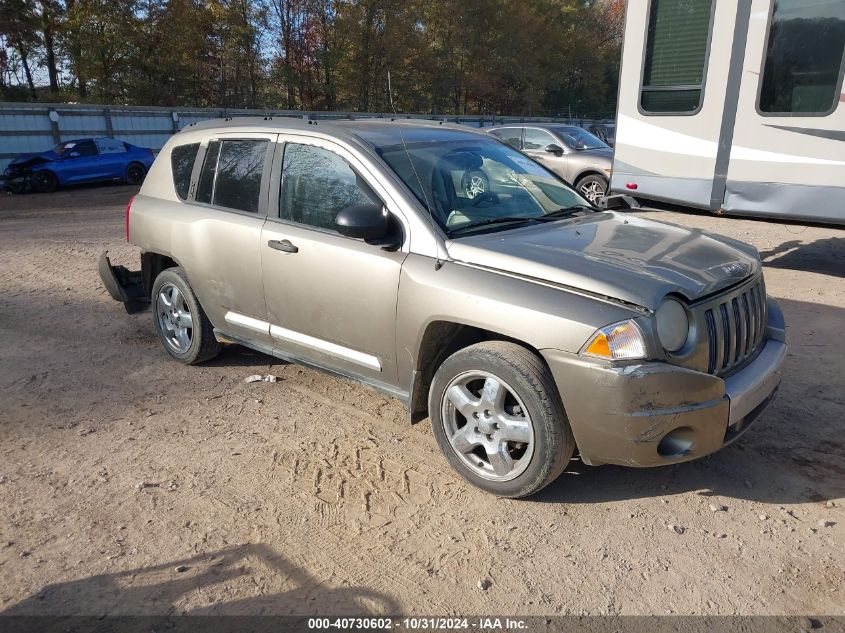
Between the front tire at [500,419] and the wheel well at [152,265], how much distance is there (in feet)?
10.0

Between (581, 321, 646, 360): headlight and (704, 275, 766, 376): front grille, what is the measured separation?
1.43ft

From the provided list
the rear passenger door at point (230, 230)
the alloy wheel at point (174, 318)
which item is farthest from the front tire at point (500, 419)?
the alloy wheel at point (174, 318)

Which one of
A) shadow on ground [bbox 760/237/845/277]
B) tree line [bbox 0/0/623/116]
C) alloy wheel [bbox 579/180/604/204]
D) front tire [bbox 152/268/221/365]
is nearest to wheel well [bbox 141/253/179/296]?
front tire [bbox 152/268/221/365]

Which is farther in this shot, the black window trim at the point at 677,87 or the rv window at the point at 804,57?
the black window trim at the point at 677,87

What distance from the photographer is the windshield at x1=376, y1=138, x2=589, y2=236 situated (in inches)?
151

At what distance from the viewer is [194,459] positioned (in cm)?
390

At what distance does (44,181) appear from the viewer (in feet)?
59.7

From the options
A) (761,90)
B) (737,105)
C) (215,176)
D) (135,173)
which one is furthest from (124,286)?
(135,173)

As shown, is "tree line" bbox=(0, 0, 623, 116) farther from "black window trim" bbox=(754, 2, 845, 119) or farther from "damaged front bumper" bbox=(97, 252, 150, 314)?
"black window trim" bbox=(754, 2, 845, 119)

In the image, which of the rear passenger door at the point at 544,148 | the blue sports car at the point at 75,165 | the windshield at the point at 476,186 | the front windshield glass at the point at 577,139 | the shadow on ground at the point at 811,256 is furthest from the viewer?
the blue sports car at the point at 75,165

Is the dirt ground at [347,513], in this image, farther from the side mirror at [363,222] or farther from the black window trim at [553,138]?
the black window trim at [553,138]

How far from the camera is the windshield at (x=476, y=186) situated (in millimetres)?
3840

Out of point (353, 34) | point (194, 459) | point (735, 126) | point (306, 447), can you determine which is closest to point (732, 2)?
point (735, 126)

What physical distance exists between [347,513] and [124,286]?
12.5 feet
